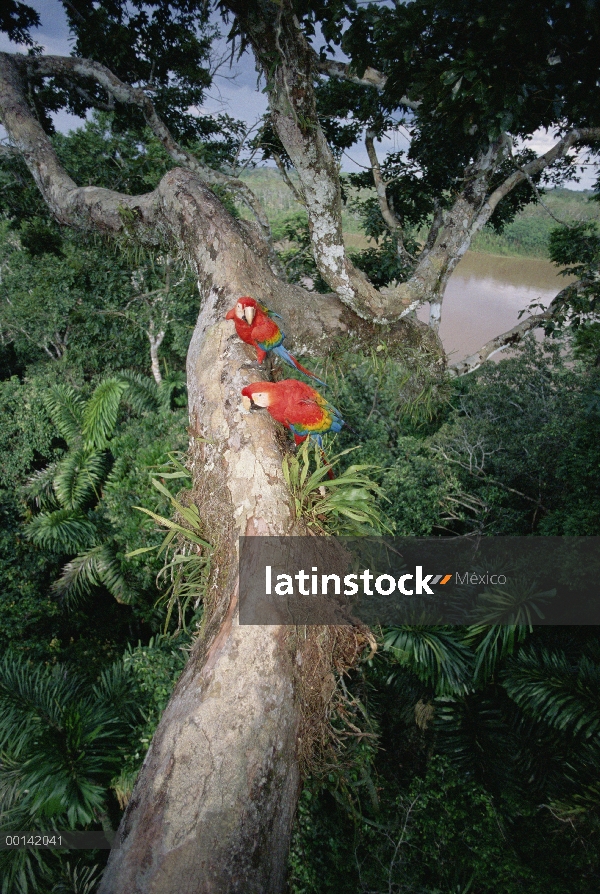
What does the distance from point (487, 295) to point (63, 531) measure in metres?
18.6

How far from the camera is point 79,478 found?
5.87m

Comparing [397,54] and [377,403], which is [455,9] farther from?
[377,403]

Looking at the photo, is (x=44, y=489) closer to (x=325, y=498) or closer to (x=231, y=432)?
(x=231, y=432)

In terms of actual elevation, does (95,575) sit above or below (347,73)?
below

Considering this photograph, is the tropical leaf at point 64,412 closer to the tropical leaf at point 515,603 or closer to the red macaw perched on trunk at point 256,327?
the red macaw perched on trunk at point 256,327

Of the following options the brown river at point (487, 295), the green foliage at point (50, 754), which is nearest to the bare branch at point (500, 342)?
the green foliage at point (50, 754)

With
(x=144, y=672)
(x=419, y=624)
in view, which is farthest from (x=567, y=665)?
(x=144, y=672)

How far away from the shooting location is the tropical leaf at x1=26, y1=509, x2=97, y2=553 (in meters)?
5.32

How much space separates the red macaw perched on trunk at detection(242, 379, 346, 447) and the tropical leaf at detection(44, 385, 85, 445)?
5486 millimetres

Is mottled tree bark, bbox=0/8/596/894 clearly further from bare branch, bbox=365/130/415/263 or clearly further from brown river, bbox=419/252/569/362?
brown river, bbox=419/252/569/362

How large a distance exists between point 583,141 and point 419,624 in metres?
4.97

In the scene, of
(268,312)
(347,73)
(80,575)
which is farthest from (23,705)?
(347,73)

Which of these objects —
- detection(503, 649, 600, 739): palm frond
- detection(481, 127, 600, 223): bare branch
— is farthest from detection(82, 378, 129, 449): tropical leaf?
detection(503, 649, 600, 739): palm frond

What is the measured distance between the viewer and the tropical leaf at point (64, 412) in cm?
648
